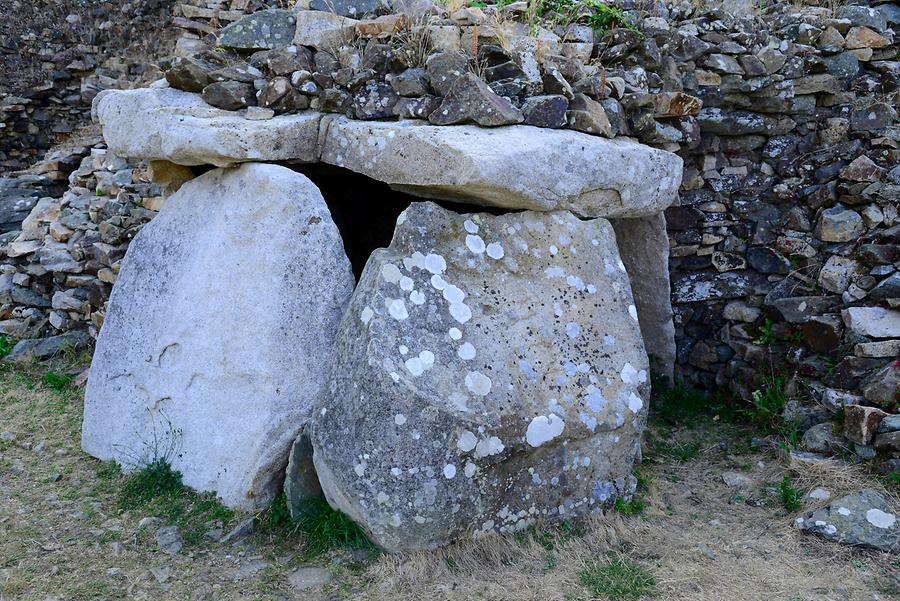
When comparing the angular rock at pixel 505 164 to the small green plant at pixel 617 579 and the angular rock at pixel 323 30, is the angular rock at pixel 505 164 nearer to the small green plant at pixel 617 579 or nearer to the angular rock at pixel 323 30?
the angular rock at pixel 323 30

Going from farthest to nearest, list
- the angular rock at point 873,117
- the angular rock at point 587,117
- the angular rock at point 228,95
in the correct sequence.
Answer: the angular rock at point 873,117
the angular rock at point 228,95
the angular rock at point 587,117

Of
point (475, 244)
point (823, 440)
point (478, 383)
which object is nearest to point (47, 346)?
point (475, 244)

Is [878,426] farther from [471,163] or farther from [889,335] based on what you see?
[471,163]

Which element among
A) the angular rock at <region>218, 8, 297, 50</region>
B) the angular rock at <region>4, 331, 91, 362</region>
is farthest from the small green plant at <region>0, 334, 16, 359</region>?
the angular rock at <region>218, 8, 297, 50</region>

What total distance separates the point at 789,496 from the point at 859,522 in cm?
38

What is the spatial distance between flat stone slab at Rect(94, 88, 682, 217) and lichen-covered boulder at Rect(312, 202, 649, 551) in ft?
0.63

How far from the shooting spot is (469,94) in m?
4.04

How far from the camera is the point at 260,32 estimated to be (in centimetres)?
461

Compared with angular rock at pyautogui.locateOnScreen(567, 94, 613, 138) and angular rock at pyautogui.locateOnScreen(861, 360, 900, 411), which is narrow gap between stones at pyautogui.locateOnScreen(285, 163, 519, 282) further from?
angular rock at pyautogui.locateOnScreen(861, 360, 900, 411)

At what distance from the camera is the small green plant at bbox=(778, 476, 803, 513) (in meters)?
4.14

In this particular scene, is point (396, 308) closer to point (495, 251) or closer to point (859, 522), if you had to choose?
point (495, 251)

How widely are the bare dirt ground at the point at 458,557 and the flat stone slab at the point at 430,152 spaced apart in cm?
164

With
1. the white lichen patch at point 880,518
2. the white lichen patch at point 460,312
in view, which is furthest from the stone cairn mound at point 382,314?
the white lichen patch at point 880,518

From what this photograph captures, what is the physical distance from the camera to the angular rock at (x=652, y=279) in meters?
5.25
